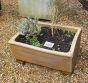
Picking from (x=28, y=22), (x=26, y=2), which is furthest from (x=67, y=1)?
(x=28, y=22)

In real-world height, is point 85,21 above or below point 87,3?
below

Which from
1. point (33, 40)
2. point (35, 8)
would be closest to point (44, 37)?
point (33, 40)

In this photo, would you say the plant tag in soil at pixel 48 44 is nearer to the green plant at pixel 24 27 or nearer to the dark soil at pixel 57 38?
the dark soil at pixel 57 38

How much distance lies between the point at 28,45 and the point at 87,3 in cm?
127

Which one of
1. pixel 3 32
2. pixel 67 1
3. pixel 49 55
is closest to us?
pixel 49 55

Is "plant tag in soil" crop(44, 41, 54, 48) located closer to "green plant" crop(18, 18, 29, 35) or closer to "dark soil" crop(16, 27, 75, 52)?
"dark soil" crop(16, 27, 75, 52)

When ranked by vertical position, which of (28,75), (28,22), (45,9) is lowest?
(28,75)

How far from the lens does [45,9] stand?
255cm

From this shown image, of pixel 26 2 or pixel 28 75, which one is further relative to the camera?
pixel 26 2

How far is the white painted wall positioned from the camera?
8.29 ft

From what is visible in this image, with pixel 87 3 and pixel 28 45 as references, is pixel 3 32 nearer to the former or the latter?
pixel 28 45

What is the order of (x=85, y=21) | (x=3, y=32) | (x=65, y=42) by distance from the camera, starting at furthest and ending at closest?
(x=85, y=21)
(x=3, y=32)
(x=65, y=42)

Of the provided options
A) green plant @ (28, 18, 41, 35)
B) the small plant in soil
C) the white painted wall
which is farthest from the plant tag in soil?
the white painted wall

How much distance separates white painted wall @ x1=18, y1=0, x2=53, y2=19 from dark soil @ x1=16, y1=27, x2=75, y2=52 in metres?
0.62
